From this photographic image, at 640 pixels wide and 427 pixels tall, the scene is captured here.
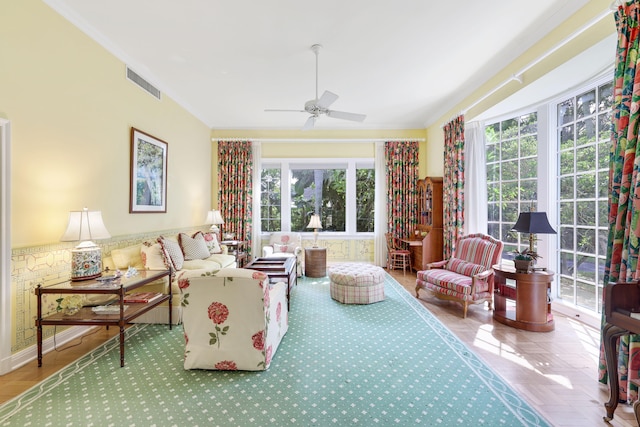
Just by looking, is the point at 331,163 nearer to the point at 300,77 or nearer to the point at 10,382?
the point at 300,77

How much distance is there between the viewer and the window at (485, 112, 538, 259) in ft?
14.0

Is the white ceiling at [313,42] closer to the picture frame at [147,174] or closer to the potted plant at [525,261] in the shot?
the picture frame at [147,174]

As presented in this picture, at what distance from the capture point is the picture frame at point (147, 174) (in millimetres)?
4070

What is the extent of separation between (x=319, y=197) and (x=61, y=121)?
490 cm

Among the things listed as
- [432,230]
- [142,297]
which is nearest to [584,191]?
[432,230]

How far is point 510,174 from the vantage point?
460 cm

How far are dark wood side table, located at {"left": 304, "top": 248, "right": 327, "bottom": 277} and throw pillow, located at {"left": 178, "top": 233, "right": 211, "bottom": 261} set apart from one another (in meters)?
1.90

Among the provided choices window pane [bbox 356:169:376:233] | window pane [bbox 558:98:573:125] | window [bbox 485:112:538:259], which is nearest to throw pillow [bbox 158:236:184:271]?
window pane [bbox 356:169:376:233]

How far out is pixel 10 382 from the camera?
233 cm

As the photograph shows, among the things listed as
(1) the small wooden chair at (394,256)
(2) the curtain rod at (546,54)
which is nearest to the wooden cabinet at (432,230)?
(1) the small wooden chair at (394,256)

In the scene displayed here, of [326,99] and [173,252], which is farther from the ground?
[326,99]

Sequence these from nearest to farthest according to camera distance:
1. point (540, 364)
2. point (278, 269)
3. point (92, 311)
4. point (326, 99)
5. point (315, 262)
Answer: point (540, 364), point (92, 311), point (326, 99), point (278, 269), point (315, 262)

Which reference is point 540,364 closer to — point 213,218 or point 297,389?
point 297,389

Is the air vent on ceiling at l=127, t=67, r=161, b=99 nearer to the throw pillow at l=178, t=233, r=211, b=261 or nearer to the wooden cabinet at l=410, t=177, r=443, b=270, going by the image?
the throw pillow at l=178, t=233, r=211, b=261
